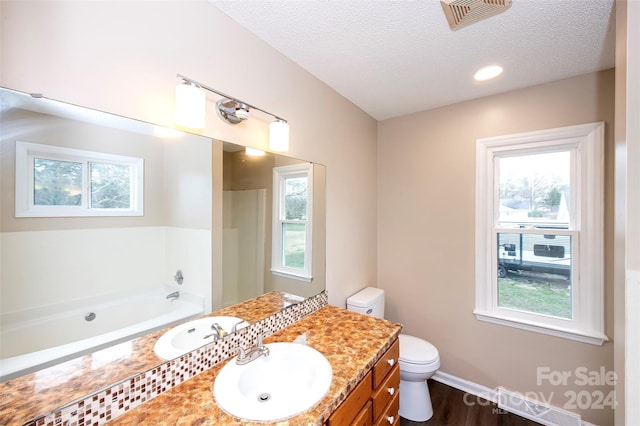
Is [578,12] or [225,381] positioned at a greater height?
[578,12]

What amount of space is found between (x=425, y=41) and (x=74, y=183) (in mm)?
1817

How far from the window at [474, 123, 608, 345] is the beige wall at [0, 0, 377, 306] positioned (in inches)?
48.0

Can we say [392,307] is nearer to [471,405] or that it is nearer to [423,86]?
[471,405]

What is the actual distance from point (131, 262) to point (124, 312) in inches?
7.4

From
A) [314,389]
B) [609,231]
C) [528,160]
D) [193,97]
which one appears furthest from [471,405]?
[193,97]

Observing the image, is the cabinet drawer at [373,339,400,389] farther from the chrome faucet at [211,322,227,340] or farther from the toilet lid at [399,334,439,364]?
the chrome faucet at [211,322,227,340]

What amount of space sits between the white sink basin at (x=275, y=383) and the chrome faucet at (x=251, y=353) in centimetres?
2

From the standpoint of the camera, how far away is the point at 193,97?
107 cm

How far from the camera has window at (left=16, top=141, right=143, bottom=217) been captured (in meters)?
0.76

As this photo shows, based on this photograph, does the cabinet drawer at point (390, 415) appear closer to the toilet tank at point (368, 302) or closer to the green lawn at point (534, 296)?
the toilet tank at point (368, 302)

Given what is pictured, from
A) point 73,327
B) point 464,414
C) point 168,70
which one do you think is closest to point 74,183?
point 73,327

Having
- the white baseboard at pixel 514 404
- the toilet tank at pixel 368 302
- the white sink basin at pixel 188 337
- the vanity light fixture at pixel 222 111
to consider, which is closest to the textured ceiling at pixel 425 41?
the vanity light fixture at pixel 222 111

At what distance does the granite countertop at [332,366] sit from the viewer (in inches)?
33.2

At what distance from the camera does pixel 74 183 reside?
2.78 ft
